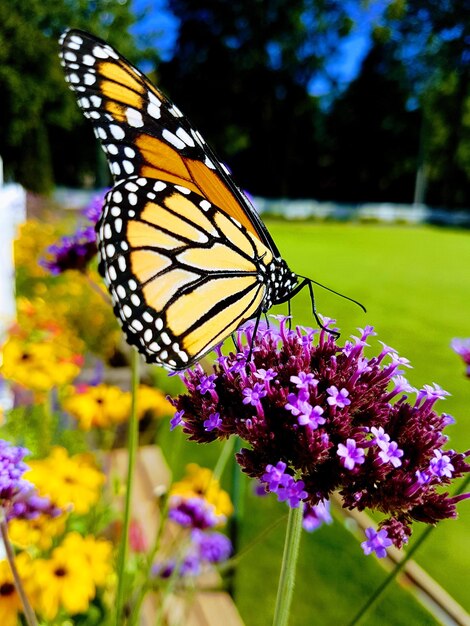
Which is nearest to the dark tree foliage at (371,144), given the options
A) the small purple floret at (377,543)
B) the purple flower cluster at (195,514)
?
the purple flower cluster at (195,514)

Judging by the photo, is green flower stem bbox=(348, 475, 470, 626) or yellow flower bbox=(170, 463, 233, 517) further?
yellow flower bbox=(170, 463, 233, 517)

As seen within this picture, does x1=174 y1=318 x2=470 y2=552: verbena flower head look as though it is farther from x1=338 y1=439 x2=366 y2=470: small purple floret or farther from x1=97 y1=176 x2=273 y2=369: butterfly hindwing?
x1=97 y1=176 x2=273 y2=369: butterfly hindwing

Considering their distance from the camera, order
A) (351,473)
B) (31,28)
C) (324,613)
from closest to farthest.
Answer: (351,473)
(324,613)
(31,28)

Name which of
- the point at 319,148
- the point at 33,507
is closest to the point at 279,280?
the point at 33,507

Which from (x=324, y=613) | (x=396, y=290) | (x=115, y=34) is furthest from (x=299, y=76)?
(x=324, y=613)

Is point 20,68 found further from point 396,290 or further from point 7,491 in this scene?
point 7,491

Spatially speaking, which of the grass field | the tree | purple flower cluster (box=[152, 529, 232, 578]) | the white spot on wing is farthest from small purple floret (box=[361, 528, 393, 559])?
the tree

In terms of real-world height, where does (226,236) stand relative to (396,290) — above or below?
above
